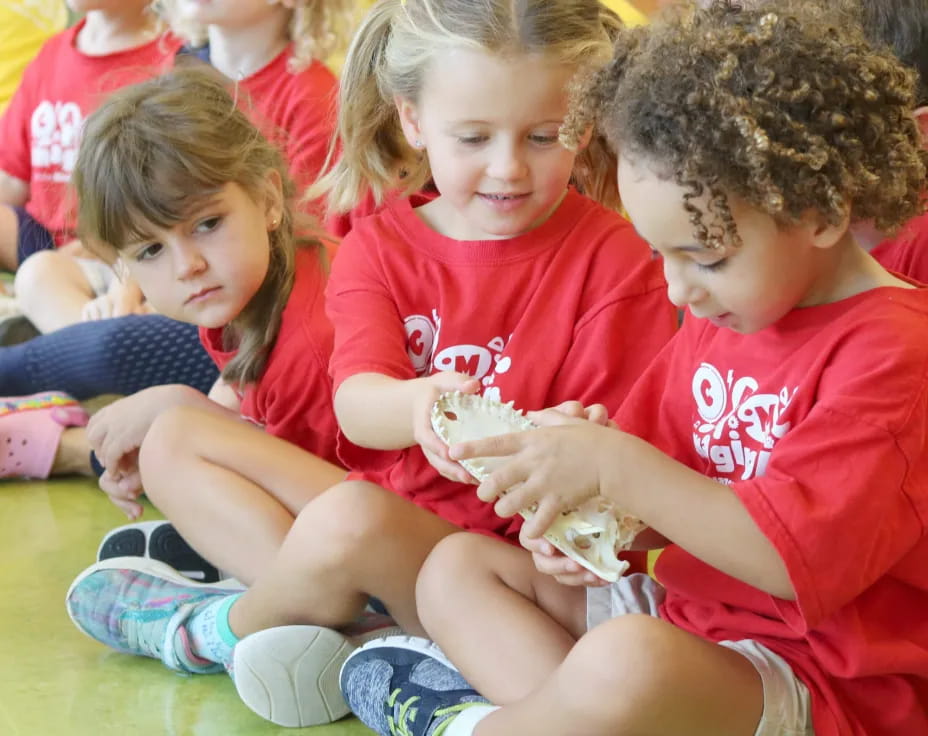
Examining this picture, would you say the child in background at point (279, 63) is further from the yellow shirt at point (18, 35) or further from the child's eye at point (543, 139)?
the yellow shirt at point (18, 35)

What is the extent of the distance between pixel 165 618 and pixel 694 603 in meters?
0.60

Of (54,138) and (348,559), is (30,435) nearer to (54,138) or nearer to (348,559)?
(54,138)

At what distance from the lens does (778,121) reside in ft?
2.91

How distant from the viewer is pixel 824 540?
898 mm

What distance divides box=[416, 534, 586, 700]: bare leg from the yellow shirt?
7.59ft

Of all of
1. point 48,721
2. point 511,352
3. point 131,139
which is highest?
point 131,139

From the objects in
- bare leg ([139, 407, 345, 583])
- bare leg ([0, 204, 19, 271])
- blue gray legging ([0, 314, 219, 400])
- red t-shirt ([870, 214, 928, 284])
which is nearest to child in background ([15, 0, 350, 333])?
blue gray legging ([0, 314, 219, 400])

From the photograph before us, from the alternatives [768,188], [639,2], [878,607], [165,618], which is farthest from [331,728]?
[639,2]

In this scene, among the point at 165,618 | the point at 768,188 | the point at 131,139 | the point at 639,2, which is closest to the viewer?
the point at 768,188

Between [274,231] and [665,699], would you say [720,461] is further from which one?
[274,231]

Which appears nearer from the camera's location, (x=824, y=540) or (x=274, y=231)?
(x=824, y=540)

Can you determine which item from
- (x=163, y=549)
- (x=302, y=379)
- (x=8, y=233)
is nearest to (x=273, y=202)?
(x=302, y=379)

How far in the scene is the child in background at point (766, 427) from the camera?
0.90 metres

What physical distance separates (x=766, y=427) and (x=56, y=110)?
6.17 ft
